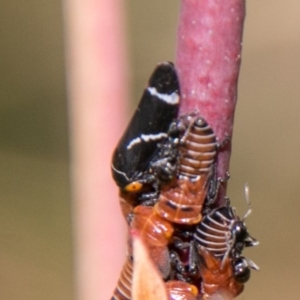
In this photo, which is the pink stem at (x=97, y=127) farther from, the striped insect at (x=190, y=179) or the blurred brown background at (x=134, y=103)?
the blurred brown background at (x=134, y=103)

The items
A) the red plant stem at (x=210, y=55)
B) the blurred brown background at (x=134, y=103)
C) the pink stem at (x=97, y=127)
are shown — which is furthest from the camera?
the blurred brown background at (x=134, y=103)

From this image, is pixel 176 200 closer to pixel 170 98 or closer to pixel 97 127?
pixel 170 98

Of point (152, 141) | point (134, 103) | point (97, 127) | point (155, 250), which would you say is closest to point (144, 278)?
point (155, 250)

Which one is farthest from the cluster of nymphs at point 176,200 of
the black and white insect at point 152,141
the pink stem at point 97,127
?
the pink stem at point 97,127

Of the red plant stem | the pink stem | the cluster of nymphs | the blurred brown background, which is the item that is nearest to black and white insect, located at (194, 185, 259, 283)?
the cluster of nymphs

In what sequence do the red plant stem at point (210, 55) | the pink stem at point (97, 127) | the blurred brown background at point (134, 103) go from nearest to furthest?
the red plant stem at point (210, 55) → the pink stem at point (97, 127) → the blurred brown background at point (134, 103)
